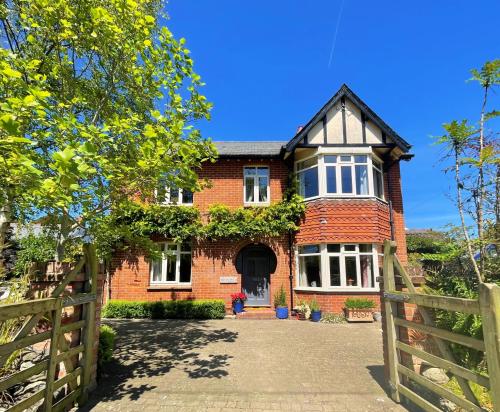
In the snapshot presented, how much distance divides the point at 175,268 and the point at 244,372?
28.3 feet

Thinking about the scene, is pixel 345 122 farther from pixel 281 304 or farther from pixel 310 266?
pixel 281 304

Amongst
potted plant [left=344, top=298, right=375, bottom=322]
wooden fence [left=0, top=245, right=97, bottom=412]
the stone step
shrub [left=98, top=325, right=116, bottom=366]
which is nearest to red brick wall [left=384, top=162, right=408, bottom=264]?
potted plant [left=344, top=298, right=375, bottom=322]

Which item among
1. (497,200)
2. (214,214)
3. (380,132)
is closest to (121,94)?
(214,214)

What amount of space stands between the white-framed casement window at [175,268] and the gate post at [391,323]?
10115 millimetres

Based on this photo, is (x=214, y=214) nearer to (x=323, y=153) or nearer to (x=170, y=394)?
(x=323, y=153)

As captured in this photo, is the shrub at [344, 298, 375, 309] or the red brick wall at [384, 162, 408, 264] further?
the red brick wall at [384, 162, 408, 264]

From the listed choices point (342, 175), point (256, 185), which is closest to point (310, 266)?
point (342, 175)

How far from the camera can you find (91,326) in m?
4.55

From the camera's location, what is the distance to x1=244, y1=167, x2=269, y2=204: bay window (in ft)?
46.9

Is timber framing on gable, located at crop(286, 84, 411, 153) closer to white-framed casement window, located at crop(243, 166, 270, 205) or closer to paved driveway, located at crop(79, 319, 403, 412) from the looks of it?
white-framed casement window, located at crop(243, 166, 270, 205)

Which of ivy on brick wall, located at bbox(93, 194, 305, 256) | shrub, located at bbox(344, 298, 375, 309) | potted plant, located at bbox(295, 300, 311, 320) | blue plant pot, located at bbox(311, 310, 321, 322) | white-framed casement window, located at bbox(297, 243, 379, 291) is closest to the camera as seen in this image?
shrub, located at bbox(344, 298, 375, 309)

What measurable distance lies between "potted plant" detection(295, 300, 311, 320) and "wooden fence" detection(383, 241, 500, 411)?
7.56 meters

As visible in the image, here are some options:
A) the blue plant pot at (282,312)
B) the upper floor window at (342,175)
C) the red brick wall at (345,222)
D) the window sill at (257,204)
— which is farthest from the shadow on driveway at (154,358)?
the upper floor window at (342,175)

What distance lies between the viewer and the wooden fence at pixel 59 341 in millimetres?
3096
